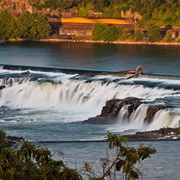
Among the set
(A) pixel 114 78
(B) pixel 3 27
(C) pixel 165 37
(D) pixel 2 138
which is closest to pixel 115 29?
(C) pixel 165 37

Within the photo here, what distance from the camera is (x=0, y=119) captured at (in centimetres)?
2166

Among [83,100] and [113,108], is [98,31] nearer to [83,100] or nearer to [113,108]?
[83,100]

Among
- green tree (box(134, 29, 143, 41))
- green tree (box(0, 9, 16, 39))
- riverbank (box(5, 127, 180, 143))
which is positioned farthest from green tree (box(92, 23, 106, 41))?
riverbank (box(5, 127, 180, 143))

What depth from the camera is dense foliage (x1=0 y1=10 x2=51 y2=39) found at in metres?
46.4

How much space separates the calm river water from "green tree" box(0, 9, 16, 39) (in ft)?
32.7

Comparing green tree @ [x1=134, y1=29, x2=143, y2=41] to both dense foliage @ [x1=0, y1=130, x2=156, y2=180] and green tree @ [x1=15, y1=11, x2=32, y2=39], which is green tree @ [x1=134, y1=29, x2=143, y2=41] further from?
dense foliage @ [x1=0, y1=130, x2=156, y2=180]

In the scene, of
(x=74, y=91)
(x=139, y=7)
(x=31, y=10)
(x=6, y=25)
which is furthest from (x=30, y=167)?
(x=31, y=10)

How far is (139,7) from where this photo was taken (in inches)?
1880

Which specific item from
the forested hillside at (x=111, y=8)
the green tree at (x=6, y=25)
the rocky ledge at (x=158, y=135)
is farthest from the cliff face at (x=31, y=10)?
the rocky ledge at (x=158, y=135)

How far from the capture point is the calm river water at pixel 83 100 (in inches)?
577

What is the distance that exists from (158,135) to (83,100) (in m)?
6.66

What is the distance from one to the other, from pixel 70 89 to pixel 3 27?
76.3 feet

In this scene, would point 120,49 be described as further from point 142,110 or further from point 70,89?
point 142,110

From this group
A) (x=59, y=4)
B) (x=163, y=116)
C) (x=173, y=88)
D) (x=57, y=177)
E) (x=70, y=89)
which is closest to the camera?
(x=57, y=177)
